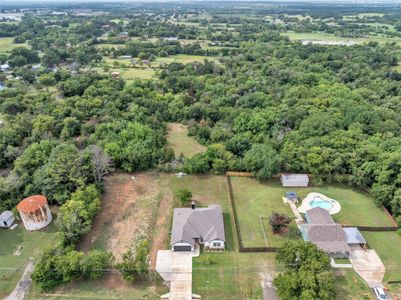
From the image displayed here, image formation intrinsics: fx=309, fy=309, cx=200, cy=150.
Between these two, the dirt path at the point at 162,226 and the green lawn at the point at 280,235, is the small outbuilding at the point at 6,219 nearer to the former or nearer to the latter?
the dirt path at the point at 162,226

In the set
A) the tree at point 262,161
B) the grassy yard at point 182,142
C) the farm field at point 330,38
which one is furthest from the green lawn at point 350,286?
the farm field at point 330,38

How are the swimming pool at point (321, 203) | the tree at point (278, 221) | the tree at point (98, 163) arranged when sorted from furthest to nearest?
the tree at point (98, 163) < the swimming pool at point (321, 203) < the tree at point (278, 221)

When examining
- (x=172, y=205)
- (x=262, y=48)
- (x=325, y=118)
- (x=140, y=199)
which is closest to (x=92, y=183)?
(x=140, y=199)

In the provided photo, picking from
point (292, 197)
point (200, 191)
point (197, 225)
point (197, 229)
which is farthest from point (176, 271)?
point (292, 197)

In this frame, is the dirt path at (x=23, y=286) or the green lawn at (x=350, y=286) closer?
the dirt path at (x=23, y=286)

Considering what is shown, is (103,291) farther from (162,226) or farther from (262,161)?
(262,161)
